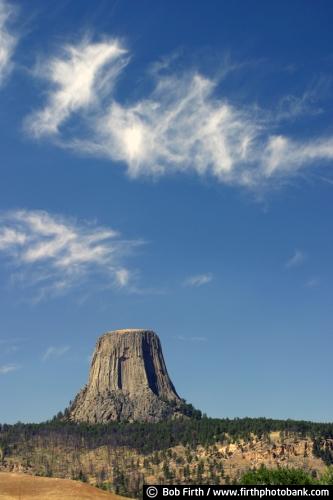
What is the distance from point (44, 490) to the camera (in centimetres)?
7606

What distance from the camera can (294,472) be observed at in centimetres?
10925

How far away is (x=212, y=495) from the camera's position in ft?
226

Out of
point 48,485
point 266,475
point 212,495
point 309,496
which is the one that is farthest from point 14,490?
point 266,475

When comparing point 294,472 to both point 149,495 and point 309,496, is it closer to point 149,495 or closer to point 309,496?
point 309,496

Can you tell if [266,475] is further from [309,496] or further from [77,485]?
[77,485]

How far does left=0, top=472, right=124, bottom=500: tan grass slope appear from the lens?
242 ft

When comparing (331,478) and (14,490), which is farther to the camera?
(331,478)

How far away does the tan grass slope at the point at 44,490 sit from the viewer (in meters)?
73.8

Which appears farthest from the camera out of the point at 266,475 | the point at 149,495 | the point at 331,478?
the point at 266,475

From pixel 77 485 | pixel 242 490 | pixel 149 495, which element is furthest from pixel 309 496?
pixel 77 485

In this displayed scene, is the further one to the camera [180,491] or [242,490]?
[242,490]

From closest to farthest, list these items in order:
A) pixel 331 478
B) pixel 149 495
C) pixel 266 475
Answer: pixel 149 495 → pixel 331 478 → pixel 266 475

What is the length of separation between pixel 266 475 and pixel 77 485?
4356cm

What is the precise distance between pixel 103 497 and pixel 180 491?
12.5 m
